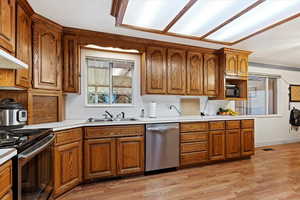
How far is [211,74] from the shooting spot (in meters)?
3.49

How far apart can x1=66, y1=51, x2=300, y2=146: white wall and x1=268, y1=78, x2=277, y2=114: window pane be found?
115 millimetres

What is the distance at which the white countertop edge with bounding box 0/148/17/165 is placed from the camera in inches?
38.2

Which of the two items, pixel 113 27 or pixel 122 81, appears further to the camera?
pixel 122 81

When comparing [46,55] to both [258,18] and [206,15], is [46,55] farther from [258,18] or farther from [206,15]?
[258,18]

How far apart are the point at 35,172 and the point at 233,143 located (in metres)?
3.31

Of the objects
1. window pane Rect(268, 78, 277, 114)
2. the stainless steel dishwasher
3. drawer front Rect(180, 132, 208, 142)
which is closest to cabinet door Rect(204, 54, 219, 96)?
drawer front Rect(180, 132, 208, 142)

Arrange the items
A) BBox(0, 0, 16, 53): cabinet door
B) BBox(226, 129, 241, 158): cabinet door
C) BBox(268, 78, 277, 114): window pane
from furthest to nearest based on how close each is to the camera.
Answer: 1. BBox(268, 78, 277, 114): window pane
2. BBox(226, 129, 241, 158): cabinet door
3. BBox(0, 0, 16, 53): cabinet door

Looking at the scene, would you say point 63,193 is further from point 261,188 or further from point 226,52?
point 226,52

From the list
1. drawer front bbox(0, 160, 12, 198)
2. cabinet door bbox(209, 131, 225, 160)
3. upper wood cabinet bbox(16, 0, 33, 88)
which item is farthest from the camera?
A: cabinet door bbox(209, 131, 225, 160)

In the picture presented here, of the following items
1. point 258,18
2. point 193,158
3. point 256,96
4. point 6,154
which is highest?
point 258,18

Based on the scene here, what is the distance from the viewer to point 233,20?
2.21 m

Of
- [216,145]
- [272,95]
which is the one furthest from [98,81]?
[272,95]

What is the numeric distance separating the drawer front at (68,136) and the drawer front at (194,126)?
1.70 metres

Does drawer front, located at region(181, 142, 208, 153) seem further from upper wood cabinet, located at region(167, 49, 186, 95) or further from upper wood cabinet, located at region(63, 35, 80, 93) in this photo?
upper wood cabinet, located at region(63, 35, 80, 93)
